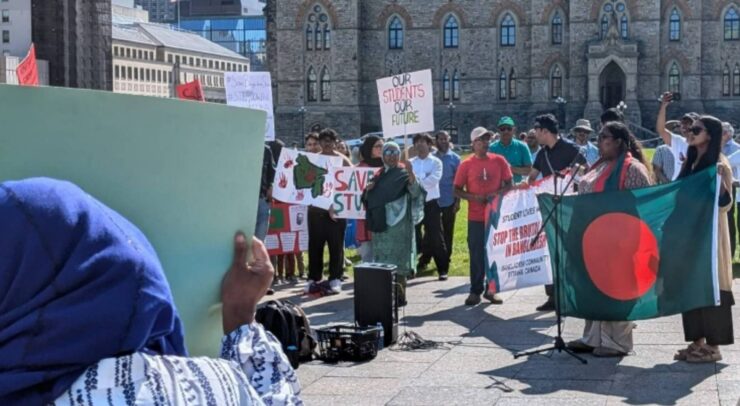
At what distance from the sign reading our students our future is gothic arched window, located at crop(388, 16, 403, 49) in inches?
2234

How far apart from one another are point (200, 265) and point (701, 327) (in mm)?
6750

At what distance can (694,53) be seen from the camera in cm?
6334

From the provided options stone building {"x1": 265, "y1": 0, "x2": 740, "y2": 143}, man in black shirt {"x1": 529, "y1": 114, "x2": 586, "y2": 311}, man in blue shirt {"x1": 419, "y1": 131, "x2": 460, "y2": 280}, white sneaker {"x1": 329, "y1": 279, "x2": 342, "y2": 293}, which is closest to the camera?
man in black shirt {"x1": 529, "y1": 114, "x2": 586, "y2": 311}

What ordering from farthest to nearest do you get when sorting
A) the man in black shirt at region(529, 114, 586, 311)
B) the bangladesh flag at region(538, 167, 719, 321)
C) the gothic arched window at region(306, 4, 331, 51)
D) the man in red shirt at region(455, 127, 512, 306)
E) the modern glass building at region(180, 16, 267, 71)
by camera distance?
the modern glass building at region(180, 16, 267, 71)
the gothic arched window at region(306, 4, 331, 51)
the man in red shirt at region(455, 127, 512, 306)
the man in black shirt at region(529, 114, 586, 311)
the bangladesh flag at region(538, 167, 719, 321)

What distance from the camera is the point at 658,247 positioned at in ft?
27.3

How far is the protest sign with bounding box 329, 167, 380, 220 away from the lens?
13.1 m

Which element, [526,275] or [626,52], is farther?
[626,52]

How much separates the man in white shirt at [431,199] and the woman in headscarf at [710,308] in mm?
5584

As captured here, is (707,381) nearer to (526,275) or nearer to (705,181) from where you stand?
(705,181)

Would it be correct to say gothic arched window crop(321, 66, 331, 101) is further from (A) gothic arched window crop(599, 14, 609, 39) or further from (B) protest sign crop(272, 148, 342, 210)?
(B) protest sign crop(272, 148, 342, 210)

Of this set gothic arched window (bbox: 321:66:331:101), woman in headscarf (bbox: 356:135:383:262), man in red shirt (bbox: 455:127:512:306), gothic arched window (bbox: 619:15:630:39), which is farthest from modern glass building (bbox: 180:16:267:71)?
man in red shirt (bbox: 455:127:512:306)

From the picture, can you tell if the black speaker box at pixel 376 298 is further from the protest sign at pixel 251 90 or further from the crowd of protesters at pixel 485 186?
the protest sign at pixel 251 90

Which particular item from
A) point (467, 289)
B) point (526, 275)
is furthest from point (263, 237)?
point (526, 275)

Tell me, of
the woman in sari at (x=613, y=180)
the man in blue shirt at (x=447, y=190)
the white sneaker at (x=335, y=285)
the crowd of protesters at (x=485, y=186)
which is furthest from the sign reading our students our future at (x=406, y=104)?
the woman in sari at (x=613, y=180)
